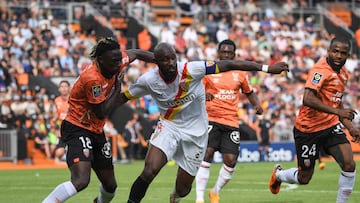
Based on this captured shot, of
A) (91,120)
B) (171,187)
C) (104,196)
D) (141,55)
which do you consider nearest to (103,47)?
(91,120)

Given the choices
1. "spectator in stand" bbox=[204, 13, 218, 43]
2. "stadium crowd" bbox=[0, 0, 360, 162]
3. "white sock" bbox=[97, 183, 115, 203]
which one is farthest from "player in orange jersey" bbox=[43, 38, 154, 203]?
"spectator in stand" bbox=[204, 13, 218, 43]

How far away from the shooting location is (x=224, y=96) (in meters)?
16.9

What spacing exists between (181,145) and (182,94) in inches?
28.6

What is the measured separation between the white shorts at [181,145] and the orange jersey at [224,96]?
12.2 ft

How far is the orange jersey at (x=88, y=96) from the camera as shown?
39.7ft

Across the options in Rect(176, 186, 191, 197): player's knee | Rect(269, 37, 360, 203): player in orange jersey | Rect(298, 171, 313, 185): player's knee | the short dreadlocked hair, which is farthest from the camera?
Rect(298, 171, 313, 185): player's knee

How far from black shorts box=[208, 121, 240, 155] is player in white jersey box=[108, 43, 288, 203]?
3.45 m

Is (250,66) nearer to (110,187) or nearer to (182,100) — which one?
(182,100)

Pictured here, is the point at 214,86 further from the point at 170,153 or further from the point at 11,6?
the point at 11,6

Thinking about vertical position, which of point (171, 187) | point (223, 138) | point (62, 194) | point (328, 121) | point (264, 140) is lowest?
point (264, 140)

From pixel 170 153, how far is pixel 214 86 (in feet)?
14.2

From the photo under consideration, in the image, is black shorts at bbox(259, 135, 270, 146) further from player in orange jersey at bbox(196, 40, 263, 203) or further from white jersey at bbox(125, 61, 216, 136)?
white jersey at bbox(125, 61, 216, 136)

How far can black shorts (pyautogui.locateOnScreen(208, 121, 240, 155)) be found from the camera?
16547 millimetres

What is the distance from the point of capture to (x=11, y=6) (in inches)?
1444
